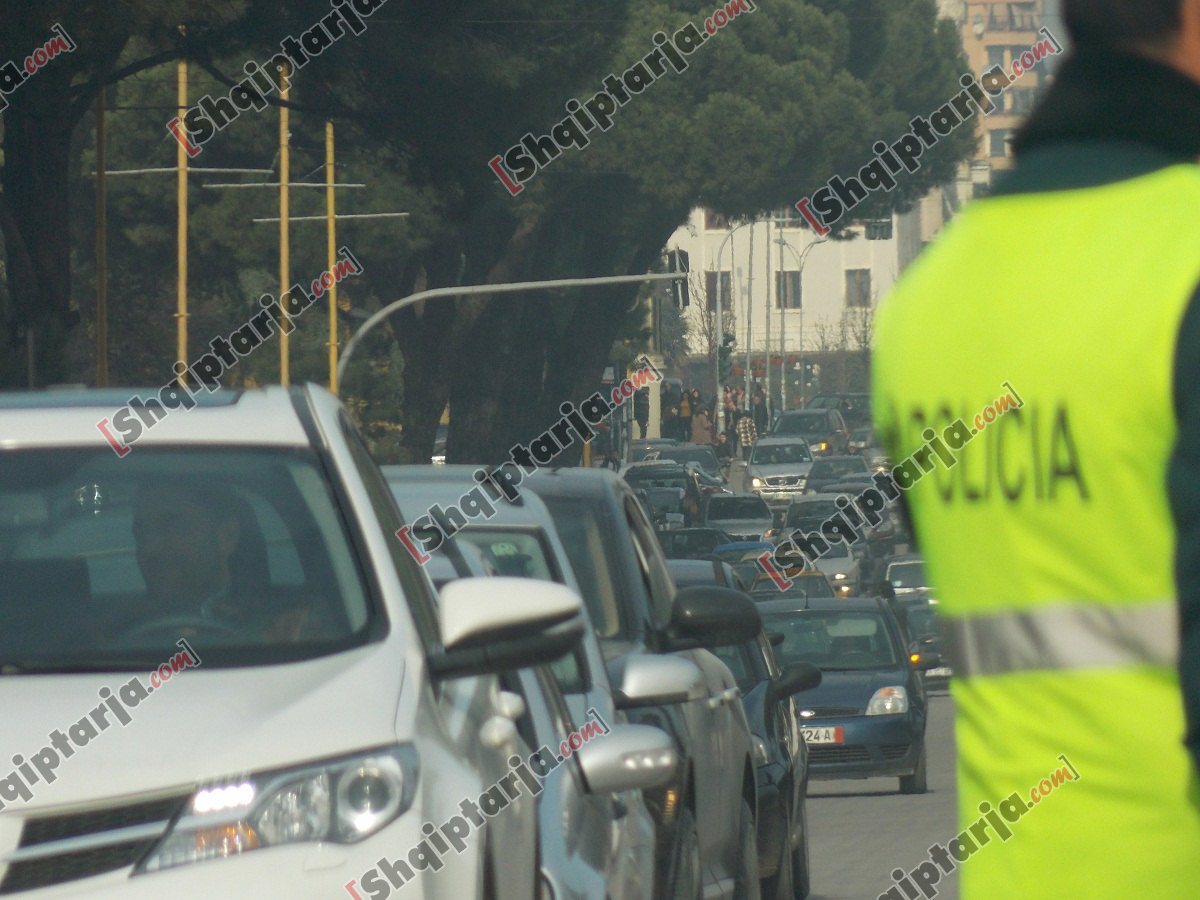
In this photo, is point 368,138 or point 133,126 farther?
point 133,126

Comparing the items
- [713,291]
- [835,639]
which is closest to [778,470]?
[713,291]

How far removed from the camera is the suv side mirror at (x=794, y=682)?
11.7 metres

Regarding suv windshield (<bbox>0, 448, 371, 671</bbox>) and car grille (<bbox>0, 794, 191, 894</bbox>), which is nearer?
car grille (<bbox>0, 794, 191, 894</bbox>)

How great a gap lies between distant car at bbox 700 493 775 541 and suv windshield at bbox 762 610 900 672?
27.5 metres

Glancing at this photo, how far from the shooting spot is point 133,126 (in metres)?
50.3

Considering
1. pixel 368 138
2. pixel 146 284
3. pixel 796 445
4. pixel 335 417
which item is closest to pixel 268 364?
pixel 146 284

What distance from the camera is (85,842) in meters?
3.28

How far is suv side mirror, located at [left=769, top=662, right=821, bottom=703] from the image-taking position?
461 inches

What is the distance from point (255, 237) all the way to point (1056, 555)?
47.8m

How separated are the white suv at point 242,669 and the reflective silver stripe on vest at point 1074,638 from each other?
1521 millimetres

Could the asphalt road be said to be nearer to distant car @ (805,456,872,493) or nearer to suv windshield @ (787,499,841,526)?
suv windshield @ (787,499,841,526)

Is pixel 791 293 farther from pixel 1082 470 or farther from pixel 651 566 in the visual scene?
pixel 1082 470

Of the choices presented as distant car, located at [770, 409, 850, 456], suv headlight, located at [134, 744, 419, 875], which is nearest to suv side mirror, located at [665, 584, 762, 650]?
suv headlight, located at [134, 744, 419, 875]

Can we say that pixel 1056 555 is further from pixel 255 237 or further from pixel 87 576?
pixel 255 237
